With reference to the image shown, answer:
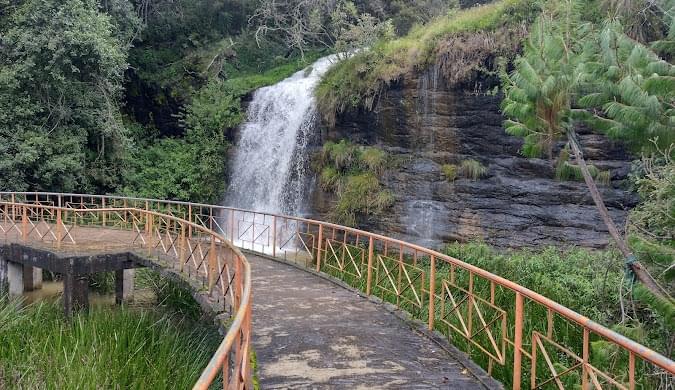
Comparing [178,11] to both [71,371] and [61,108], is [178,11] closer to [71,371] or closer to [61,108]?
[61,108]

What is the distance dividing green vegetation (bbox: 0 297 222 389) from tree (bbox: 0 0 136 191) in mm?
8010

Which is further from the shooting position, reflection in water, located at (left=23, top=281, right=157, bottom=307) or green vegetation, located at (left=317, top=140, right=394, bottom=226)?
green vegetation, located at (left=317, top=140, right=394, bottom=226)

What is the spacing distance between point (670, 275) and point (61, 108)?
16.1 meters

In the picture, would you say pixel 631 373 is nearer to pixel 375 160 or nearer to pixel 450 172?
pixel 450 172

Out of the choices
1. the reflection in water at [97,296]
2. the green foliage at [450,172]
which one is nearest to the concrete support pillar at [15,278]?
the reflection in water at [97,296]

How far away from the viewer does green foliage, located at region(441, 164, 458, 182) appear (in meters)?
14.6

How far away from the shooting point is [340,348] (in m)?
5.44

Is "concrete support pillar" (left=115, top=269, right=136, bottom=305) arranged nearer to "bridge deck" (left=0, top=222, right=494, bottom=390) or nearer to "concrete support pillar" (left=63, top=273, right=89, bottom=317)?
"concrete support pillar" (left=63, top=273, right=89, bottom=317)

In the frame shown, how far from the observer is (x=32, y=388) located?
6387 mm

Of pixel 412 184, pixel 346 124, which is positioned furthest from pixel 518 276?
pixel 346 124

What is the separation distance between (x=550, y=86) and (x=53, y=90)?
14.9m

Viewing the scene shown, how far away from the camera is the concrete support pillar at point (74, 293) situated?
9.41 meters

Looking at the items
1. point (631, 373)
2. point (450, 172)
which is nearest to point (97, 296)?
point (450, 172)

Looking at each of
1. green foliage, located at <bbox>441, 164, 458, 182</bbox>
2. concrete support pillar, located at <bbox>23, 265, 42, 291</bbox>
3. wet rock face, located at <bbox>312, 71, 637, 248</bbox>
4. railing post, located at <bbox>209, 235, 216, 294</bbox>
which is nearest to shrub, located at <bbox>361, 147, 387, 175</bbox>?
wet rock face, located at <bbox>312, 71, 637, 248</bbox>
